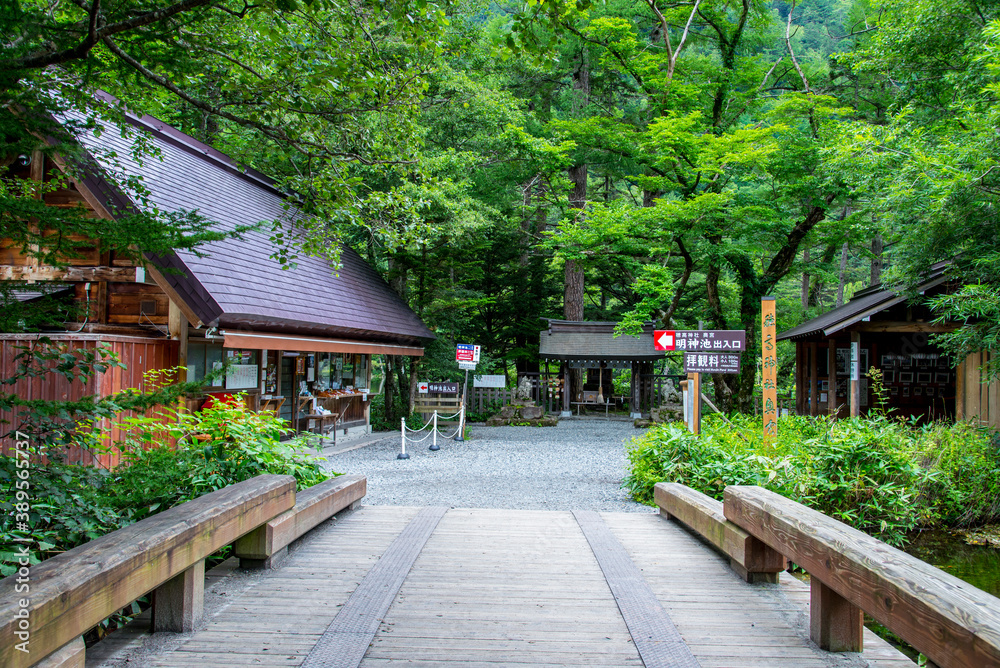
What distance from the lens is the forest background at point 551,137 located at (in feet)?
13.3

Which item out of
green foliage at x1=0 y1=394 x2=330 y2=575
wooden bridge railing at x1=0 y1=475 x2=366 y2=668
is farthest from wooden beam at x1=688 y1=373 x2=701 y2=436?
wooden bridge railing at x1=0 y1=475 x2=366 y2=668

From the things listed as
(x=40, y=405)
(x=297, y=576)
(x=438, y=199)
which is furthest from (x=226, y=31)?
(x=438, y=199)

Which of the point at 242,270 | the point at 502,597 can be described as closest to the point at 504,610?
the point at 502,597

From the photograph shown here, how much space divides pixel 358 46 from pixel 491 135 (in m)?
12.6

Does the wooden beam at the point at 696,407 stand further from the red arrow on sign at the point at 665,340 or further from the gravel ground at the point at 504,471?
the gravel ground at the point at 504,471

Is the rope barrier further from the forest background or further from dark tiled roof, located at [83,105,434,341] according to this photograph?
the forest background

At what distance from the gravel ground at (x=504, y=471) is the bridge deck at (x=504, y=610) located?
264 cm

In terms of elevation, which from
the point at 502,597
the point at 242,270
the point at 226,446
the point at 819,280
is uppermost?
the point at 819,280

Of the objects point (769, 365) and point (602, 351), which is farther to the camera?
point (602, 351)

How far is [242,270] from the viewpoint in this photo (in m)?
9.24

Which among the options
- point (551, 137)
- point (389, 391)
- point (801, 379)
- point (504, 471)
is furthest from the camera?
point (551, 137)

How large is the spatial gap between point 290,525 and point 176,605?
1132 millimetres

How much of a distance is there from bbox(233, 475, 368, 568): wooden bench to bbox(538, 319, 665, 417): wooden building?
13.8 metres

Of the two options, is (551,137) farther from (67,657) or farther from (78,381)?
(67,657)
